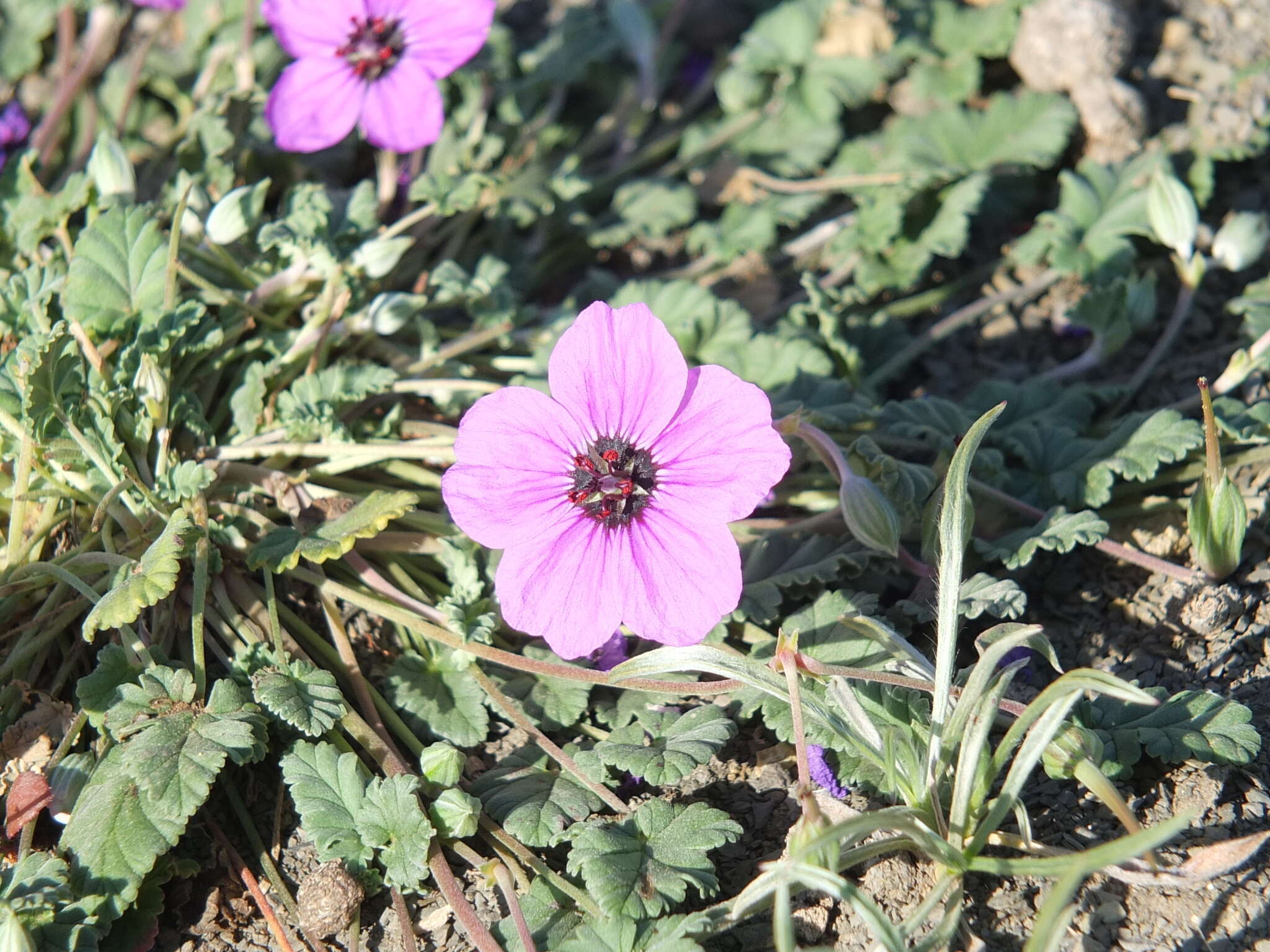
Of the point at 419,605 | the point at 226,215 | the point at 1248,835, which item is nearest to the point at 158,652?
the point at 419,605

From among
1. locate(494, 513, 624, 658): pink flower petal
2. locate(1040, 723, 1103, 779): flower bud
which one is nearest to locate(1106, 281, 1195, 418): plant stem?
locate(1040, 723, 1103, 779): flower bud

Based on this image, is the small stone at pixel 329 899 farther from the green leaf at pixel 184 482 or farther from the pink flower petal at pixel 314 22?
the pink flower petal at pixel 314 22

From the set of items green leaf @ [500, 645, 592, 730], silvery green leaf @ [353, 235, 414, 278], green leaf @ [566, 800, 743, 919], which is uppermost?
silvery green leaf @ [353, 235, 414, 278]

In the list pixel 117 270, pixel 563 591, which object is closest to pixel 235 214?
pixel 117 270

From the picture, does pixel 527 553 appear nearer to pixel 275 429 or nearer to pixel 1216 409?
pixel 275 429

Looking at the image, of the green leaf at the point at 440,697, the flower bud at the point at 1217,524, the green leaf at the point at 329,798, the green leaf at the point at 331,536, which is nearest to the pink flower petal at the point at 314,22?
the green leaf at the point at 331,536

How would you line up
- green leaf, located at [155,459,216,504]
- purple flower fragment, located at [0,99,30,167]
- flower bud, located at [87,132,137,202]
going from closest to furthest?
green leaf, located at [155,459,216,504] → flower bud, located at [87,132,137,202] → purple flower fragment, located at [0,99,30,167]

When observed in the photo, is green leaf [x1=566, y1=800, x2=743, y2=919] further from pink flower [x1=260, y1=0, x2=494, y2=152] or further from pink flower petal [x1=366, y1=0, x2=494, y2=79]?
pink flower petal [x1=366, y1=0, x2=494, y2=79]

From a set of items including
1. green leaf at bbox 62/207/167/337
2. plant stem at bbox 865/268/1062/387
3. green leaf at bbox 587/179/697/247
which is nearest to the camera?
green leaf at bbox 62/207/167/337

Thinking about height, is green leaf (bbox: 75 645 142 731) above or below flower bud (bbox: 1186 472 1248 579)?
above
